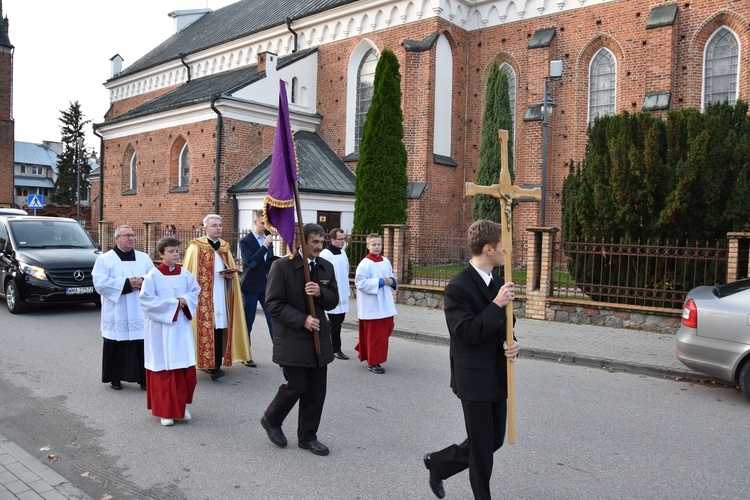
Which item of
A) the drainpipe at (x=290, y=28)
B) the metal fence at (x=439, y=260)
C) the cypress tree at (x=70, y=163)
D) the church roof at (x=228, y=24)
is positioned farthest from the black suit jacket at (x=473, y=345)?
the cypress tree at (x=70, y=163)

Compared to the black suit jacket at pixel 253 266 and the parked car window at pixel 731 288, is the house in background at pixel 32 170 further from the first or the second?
the parked car window at pixel 731 288

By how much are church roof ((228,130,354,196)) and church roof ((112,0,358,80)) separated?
5430 mm

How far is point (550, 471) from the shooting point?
435 centimetres

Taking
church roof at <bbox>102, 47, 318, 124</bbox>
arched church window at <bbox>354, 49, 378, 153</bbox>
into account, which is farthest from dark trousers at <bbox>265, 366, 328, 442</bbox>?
arched church window at <bbox>354, 49, 378, 153</bbox>

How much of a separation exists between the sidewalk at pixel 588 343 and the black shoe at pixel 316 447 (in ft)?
16.2

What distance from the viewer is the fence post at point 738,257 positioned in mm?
9383

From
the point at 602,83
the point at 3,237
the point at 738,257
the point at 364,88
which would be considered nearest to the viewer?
the point at 738,257

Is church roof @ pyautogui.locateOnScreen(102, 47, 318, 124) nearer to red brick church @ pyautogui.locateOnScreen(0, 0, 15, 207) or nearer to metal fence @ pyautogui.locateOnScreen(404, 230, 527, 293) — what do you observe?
metal fence @ pyautogui.locateOnScreen(404, 230, 527, 293)

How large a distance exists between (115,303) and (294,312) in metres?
2.95

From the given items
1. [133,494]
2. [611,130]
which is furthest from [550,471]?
[611,130]

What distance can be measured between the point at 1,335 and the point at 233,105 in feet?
47.4

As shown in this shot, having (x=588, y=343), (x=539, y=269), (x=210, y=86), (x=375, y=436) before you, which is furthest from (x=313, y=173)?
(x=375, y=436)

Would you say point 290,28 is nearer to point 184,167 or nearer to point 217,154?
point 217,154

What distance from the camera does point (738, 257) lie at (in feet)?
30.9
